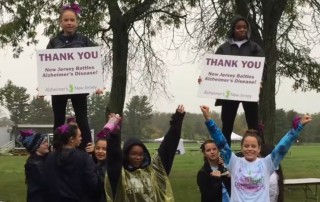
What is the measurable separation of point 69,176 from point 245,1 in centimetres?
781

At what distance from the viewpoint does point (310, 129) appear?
317ft

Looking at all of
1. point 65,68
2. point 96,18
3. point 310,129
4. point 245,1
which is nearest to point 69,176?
point 65,68

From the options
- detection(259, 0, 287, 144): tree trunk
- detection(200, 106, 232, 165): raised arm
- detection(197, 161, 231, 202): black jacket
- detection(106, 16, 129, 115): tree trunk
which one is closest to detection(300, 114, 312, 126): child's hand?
detection(200, 106, 232, 165): raised arm

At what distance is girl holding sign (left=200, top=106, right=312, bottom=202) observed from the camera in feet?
15.2

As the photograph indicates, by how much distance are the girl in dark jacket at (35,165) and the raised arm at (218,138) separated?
5.11ft

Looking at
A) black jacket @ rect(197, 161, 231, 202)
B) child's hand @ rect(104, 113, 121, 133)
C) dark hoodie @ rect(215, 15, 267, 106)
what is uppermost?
dark hoodie @ rect(215, 15, 267, 106)

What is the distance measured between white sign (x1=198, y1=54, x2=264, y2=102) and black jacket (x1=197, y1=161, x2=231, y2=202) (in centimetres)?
75

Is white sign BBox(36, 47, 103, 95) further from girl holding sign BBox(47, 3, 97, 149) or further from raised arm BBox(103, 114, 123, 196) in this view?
raised arm BBox(103, 114, 123, 196)

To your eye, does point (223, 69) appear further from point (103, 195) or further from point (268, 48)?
point (268, 48)

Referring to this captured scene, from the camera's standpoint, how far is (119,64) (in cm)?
1556

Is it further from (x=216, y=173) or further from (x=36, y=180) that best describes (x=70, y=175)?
(x=216, y=173)

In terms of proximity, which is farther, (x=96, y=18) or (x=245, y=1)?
(x=96, y=18)

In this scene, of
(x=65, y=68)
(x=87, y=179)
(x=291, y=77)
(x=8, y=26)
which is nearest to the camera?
(x=87, y=179)

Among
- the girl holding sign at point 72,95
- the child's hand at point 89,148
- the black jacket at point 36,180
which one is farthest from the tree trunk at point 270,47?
the black jacket at point 36,180
